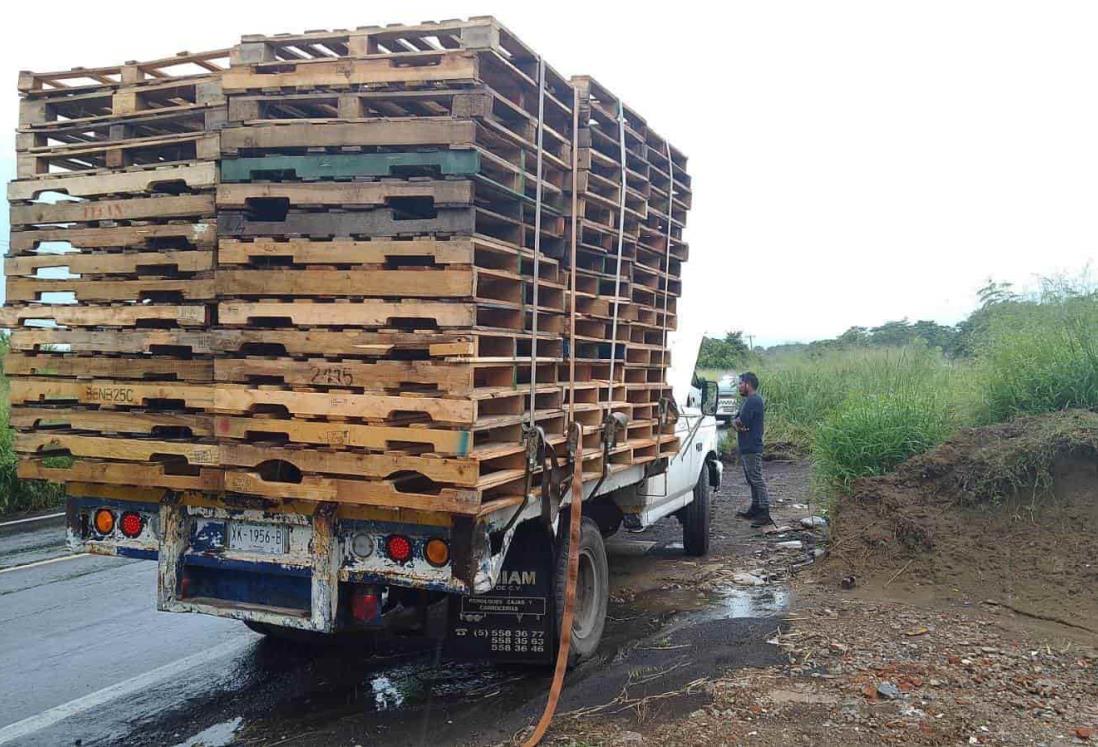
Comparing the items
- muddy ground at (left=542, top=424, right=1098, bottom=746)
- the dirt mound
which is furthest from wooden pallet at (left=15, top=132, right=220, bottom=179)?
the dirt mound

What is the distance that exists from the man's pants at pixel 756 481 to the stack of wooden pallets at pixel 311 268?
17.7 feet

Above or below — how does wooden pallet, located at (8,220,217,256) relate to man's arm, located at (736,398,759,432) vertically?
above

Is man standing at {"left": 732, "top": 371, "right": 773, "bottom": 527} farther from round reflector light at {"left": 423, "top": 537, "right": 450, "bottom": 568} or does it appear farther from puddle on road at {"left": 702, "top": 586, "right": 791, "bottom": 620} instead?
round reflector light at {"left": 423, "top": 537, "right": 450, "bottom": 568}

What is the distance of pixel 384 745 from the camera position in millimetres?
4562

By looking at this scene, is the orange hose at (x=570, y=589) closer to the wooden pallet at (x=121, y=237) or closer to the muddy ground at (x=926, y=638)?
the muddy ground at (x=926, y=638)

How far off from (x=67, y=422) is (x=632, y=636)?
3794mm

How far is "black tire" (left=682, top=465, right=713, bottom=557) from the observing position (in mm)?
8906

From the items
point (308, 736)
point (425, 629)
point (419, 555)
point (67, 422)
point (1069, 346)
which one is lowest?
point (308, 736)

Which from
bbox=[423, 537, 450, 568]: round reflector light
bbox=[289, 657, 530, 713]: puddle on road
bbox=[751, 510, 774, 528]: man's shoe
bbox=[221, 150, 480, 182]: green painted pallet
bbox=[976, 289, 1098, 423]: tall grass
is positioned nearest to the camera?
bbox=[221, 150, 480, 182]: green painted pallet

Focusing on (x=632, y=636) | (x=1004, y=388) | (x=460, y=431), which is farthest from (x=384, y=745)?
(x=1004, y=388)

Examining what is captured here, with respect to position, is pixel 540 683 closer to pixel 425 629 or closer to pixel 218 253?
pixel 425 629

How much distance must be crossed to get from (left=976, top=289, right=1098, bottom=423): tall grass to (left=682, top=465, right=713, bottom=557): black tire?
281 centimetres

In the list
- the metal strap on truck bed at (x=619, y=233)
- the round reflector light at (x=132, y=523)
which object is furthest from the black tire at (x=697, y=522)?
the round reflector light at (x=132, y=523)

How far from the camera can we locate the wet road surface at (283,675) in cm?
482
